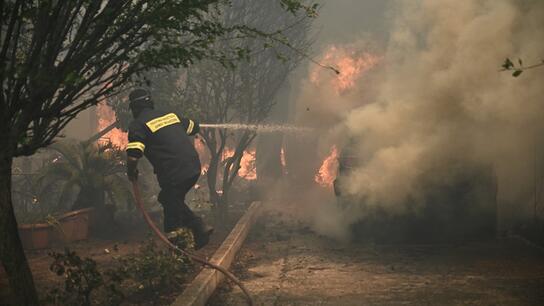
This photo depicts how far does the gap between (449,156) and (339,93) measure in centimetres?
1118

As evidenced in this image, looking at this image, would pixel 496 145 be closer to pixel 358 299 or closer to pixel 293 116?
pixel 358 299

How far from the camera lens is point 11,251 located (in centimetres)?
438

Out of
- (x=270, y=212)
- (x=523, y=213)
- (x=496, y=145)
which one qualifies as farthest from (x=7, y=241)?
(x=270, y=212)

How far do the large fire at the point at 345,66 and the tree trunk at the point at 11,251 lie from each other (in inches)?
647

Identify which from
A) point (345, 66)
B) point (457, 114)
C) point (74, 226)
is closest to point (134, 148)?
point (74, 226)

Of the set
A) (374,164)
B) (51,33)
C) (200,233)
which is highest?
(51,33)

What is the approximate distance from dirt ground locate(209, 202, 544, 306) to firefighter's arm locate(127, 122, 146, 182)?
1.77m

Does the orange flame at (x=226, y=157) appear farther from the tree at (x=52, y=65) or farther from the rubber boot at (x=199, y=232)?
the tree at (x=52, y=65)

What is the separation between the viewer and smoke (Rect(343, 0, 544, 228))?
8.95 m

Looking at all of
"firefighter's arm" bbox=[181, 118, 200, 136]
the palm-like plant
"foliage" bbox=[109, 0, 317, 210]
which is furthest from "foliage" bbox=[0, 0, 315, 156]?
"foliage" bbox=[109, 0, 317, 210]

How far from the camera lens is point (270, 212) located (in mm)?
15016

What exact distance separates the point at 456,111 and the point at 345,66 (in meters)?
12.8

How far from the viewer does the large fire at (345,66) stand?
68.5 feet

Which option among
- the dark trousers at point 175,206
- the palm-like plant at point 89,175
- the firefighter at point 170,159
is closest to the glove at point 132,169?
the firefighter at point 170,159
